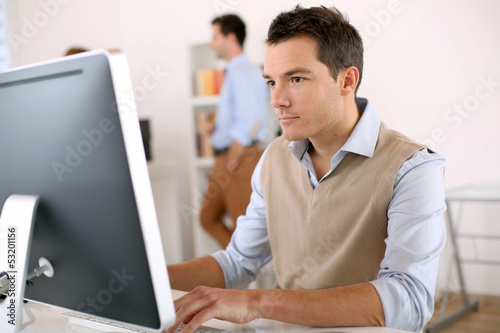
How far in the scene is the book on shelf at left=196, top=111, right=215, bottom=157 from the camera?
13.2 ft

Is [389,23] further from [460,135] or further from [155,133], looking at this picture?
[155,133]

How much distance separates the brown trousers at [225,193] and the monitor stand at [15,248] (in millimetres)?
2678

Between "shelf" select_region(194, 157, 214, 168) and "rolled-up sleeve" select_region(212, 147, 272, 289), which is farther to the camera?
"shelf" select_region(194, 157, 214, 168)

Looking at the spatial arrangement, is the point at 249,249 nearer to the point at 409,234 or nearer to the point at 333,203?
the point at 333,203

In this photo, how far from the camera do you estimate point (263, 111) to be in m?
3.52

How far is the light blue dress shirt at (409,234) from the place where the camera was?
3.10 feet

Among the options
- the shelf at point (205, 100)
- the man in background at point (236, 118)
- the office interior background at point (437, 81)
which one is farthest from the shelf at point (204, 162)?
the shelf at point (205, 100)

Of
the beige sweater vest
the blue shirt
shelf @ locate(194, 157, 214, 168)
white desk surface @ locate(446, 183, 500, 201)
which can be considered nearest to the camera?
→ the beige sweater vest

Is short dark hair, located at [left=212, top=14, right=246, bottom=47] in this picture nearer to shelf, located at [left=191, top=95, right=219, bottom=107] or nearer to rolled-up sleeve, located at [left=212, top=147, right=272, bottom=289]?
shelf, located at [left=191, top=95, right=219, bottom=107]

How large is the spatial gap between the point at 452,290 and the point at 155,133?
2995 mm

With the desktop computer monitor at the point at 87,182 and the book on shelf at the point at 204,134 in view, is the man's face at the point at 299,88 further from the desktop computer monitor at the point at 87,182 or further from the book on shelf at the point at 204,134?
the book on shelf at the point at 204,134

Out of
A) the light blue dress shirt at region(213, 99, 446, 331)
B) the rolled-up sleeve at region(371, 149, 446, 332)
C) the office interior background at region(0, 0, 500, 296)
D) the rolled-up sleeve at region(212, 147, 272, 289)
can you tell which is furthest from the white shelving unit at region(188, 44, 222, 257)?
the rolled-up sleeve at region(371, 149, 446, 332)

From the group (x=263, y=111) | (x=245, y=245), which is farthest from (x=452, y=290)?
(x=245, y=245)

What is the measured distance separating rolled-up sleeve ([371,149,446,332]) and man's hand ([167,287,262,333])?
25 centimetres
